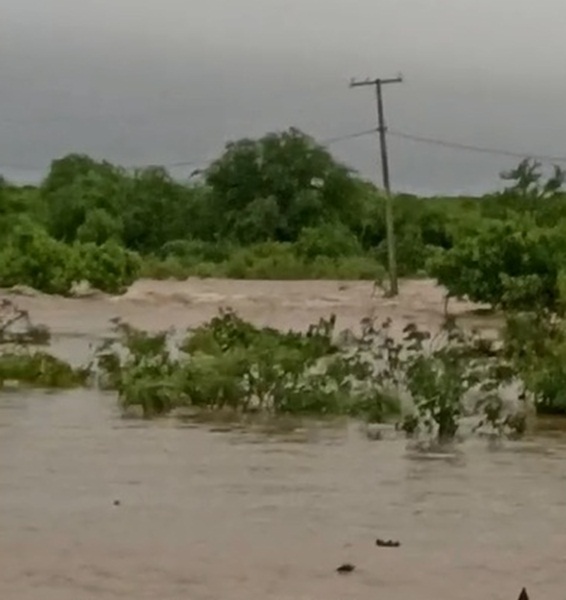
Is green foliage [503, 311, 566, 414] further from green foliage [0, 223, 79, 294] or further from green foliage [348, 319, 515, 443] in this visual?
green foliage [0, 223, 79, 294]

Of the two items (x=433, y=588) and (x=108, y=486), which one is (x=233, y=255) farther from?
(x=433, y=588)

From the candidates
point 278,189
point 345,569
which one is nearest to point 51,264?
point 278,189

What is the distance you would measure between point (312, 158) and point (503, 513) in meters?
59.9

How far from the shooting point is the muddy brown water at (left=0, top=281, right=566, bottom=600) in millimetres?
10250

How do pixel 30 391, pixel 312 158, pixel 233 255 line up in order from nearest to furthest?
pixel 30 391 < pixel 233 255 < pixel 312 158

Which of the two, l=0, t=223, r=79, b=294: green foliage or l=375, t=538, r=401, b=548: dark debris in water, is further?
l=0, t=223, r=79, b=294: green foliage

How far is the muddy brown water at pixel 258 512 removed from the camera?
33.6 feet

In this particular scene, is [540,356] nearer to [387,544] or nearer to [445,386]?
[445,386]

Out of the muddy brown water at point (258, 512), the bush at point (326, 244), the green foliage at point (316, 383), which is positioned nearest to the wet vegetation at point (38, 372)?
the muddy brown water at point (258, 512)

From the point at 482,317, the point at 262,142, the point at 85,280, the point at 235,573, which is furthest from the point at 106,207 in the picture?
the point at 235,573

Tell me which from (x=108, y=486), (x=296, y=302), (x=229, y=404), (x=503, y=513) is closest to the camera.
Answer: (x=503, y=513)

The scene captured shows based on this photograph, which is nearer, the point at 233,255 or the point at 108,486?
the point at 108,486

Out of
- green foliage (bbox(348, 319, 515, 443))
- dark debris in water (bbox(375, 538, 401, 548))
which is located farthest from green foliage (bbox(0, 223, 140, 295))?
dark debris in water (bbox(375, 538, 401, 548))

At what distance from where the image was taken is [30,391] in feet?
72.9
